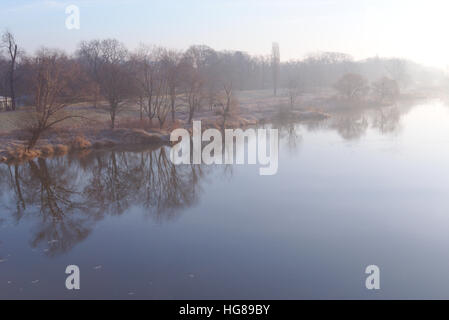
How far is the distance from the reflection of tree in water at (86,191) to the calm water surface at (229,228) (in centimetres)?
5

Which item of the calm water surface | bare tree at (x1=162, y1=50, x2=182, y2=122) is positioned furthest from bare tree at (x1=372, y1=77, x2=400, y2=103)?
the calm water surface

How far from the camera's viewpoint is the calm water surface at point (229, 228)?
23.0 ft

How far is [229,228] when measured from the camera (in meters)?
9.57

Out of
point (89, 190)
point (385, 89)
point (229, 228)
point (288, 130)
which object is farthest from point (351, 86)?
point (229, 228)

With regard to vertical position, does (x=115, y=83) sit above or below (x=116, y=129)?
above

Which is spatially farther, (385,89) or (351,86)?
(385,89)

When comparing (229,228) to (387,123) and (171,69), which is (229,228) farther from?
(387,123)

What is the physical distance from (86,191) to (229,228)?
5.88m

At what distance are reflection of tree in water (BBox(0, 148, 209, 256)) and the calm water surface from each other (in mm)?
50

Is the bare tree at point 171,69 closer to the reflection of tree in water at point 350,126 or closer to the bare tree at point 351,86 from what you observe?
the reflection of tree in water at point 350,126

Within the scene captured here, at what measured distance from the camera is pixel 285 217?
10.2 m
